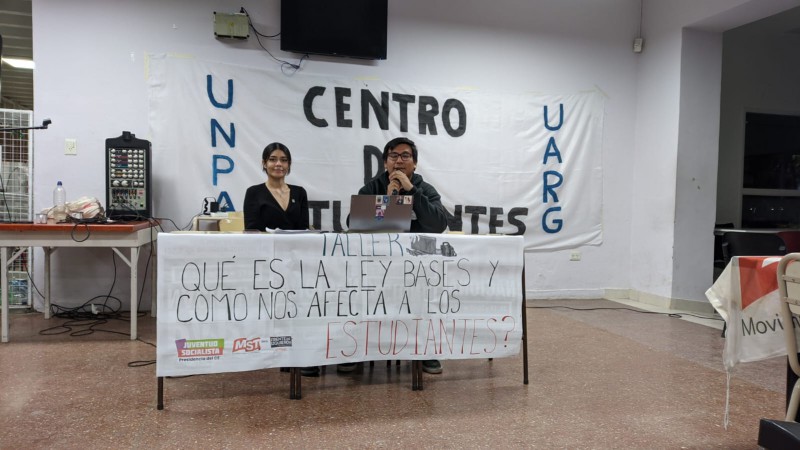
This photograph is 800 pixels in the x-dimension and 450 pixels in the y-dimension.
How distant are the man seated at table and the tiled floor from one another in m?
0.43

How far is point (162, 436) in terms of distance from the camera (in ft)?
5.86

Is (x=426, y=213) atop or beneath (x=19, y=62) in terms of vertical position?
beneath

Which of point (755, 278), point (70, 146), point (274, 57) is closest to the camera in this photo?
point (755, 278)

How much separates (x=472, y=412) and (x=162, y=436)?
1.24 meters

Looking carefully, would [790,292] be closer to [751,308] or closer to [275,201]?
[751,308]

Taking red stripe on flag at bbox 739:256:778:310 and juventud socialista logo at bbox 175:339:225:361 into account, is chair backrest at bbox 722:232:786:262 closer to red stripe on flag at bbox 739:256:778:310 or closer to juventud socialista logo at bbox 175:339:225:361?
red stripe on flag at bbox 739:256:778:310

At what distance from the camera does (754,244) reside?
3.76 metres

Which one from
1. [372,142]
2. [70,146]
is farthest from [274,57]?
[70,146]

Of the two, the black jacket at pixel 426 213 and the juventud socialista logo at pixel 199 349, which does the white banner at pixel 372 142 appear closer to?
the black jacket at pixel 426 213

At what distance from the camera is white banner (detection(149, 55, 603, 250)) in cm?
389

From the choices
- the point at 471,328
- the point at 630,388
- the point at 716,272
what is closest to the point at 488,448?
the point at 471,328

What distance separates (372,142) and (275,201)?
1.61 m

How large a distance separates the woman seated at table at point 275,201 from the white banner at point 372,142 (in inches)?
45.1

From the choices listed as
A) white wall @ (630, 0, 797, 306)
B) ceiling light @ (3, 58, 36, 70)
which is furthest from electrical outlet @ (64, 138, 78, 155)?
white wall @ (630, 0, 797, 306)
